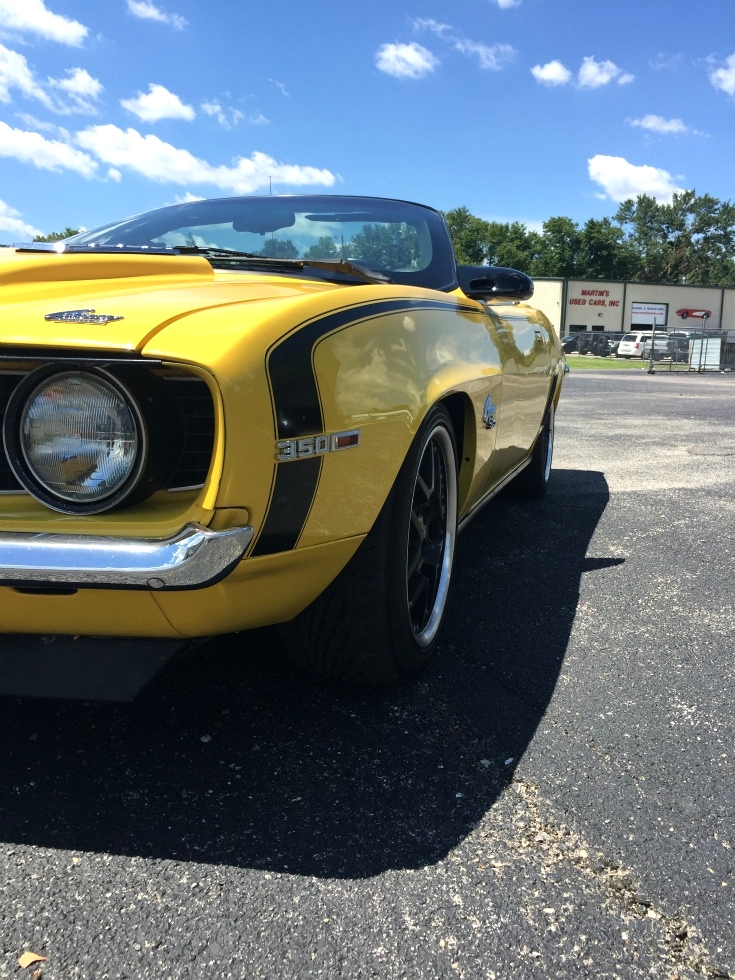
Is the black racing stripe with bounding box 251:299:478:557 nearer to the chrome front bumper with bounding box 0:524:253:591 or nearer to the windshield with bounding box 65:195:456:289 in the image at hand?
the chrome front bumper with bounding box 0:524:253:591

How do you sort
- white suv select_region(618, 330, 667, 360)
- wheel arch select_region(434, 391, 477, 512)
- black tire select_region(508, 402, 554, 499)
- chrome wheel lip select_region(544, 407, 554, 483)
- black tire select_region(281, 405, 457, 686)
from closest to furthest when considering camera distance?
black tire select_region(281, 405, 457, 686) → wheel arch select_region(434, 391, 477, 512) → black tire select_region(508, 402, 554, 499) → chrome wheel lip select_region(544, 407, 554, 483) → white suv select_region(618, 330, 667, 360)

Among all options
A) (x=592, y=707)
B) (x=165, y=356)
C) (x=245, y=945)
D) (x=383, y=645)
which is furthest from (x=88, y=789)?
(x=592, y=707)

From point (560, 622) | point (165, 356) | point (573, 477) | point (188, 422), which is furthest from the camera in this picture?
point (573, 477)

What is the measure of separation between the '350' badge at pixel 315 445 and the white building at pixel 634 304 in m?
59.6

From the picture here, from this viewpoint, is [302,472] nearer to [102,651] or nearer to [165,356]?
[165,356]

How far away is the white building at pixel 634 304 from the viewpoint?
192ft

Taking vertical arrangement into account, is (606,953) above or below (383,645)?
below

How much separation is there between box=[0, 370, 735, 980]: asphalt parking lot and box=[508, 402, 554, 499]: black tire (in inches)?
77.0

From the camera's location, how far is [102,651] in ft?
5.45

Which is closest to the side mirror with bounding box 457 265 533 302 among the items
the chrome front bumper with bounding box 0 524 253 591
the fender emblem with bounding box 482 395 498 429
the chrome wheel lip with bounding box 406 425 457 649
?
the fender emblem with bounding box 482 395 498 429

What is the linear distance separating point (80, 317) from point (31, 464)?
313 millimetres

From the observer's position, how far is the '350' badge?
60.7 inches

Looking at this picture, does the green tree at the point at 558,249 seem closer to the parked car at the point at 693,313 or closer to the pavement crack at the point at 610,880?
the parked car at the point at 693,313

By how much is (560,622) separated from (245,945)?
1.76 meters
